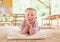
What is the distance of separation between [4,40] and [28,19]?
0.20 metres

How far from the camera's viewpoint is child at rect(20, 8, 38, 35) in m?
0.85

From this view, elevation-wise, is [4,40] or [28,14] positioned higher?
[28,14]

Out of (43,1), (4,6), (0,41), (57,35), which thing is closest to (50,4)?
(43,1)

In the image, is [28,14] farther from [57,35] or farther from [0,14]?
[0,14]

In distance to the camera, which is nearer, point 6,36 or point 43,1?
point 6,36

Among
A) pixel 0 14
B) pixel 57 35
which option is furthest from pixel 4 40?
pixel 0 14

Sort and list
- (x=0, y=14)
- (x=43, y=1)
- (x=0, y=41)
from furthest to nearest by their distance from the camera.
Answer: (x=43, y=1)
(x=0, y=14)
(x=0, y=41)

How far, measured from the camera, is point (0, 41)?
80 centimetres

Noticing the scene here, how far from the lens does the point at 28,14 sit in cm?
86

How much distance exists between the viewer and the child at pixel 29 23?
2.79ft

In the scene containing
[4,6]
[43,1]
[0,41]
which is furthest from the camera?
[43,1]

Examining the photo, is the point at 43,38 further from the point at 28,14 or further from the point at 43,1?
the point at 43,1

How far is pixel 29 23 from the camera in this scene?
2.80ft

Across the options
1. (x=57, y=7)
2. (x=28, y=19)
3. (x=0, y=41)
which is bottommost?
(x=0, y=41)
